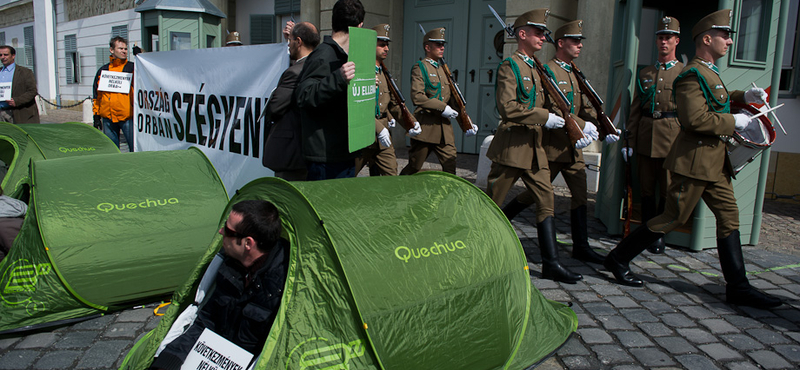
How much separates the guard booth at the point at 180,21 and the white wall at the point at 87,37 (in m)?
10.3

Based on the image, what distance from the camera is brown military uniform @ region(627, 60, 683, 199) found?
5.24m

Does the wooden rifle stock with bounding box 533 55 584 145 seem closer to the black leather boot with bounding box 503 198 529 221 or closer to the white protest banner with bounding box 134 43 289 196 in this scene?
the black leather boot with bounding box 503 198 529 221

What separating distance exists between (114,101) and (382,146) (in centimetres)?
389

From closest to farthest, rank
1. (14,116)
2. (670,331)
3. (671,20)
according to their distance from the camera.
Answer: (670,331)
(671,20)
(14,116)

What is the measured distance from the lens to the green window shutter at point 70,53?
23.2m

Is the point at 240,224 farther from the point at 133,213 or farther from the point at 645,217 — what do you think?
the point at 645,217

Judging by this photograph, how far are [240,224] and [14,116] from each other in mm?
7444

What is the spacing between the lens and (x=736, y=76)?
17.6 ft

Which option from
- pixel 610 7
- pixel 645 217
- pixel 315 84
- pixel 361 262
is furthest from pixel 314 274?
pixel 610 7

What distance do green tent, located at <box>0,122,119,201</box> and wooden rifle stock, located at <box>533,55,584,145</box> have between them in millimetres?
3969

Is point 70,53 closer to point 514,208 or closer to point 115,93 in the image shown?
point 115,93

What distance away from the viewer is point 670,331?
362 centimetres

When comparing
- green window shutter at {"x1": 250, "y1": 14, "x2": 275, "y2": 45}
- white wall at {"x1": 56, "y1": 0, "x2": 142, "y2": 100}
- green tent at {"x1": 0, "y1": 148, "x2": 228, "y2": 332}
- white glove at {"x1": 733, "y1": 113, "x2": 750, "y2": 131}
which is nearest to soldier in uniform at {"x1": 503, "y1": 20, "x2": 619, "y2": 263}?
white glove at {"x1": 733, "y1": 113, "x2": 750, "y2": 131}

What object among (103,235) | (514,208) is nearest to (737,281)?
(514,208)
